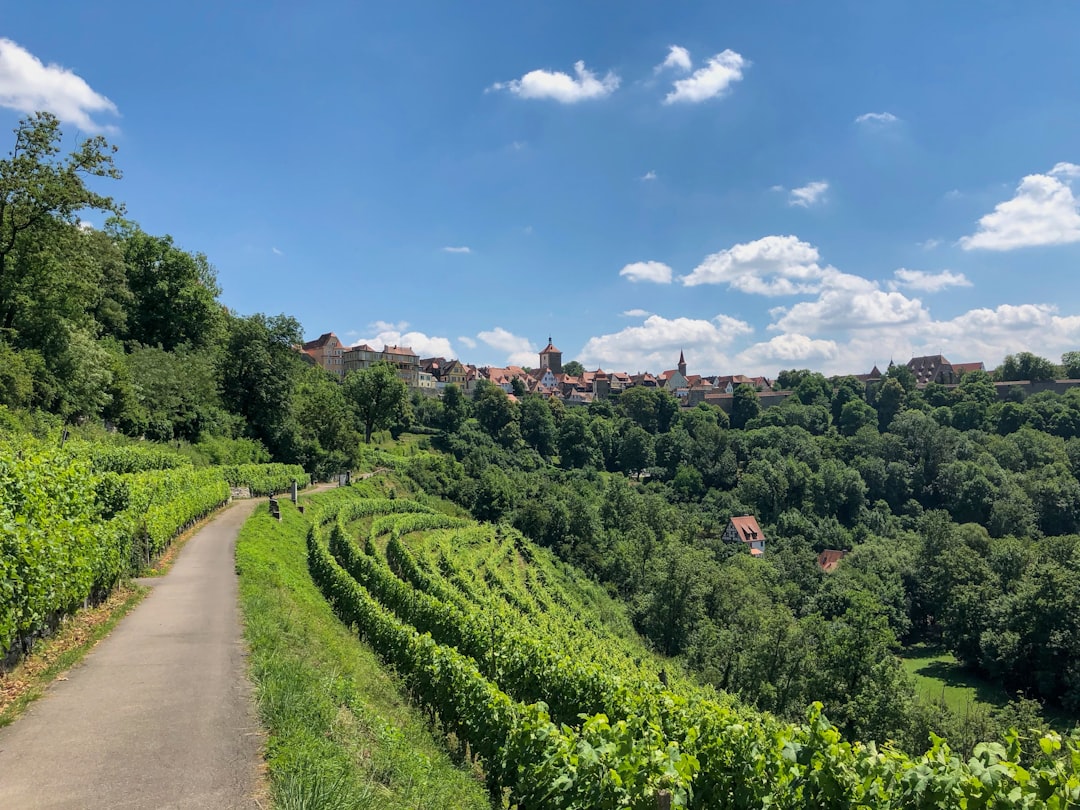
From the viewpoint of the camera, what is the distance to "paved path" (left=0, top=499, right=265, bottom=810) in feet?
20.5

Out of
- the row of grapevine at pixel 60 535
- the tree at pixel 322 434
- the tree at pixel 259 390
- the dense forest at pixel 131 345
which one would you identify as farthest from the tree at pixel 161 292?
the row of grapevine at pixel 60 535

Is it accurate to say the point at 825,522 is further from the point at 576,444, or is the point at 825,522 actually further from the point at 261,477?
the point at 261,477

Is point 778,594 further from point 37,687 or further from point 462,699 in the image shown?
point 37,687

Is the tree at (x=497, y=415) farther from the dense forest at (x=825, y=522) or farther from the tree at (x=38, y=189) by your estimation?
the tree at (x=38, y=189)

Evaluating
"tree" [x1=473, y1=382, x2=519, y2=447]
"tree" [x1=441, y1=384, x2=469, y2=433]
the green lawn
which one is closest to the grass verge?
the green lawn

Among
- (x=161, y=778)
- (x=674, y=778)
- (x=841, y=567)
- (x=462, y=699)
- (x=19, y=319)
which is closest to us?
(x=674, y=778)

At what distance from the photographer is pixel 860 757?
627 cm

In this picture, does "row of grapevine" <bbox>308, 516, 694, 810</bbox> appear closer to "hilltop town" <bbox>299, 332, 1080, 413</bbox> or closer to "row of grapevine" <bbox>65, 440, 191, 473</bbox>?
"row of grapevine" <bbox>65, 440, 191, 473</bbox>

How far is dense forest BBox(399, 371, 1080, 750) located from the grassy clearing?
25986mm

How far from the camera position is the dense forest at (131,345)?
88.8 feet

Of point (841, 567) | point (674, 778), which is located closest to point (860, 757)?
point (674, 778)

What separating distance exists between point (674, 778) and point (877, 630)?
35348 millimetres

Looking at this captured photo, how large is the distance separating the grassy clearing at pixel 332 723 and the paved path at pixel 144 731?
1.15 feet

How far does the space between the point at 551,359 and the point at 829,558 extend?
108 metres
